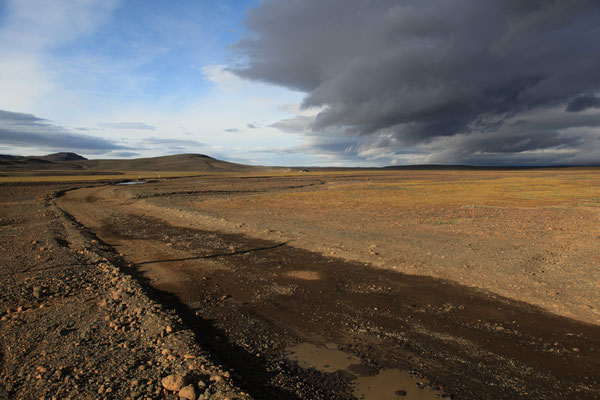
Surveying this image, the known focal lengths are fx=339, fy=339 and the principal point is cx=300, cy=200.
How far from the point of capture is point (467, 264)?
10.8 meters

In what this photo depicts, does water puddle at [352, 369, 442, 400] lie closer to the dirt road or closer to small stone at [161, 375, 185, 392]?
the dirt road

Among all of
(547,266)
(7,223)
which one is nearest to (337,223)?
(547,266)

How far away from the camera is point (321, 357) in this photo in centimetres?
548

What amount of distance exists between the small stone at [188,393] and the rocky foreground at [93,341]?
11mm

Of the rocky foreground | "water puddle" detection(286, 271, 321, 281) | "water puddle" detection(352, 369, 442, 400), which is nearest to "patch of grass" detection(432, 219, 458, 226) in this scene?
"water puddle" detection(286, 271, 321, 281)

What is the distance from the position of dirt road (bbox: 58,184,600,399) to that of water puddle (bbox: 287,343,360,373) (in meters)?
0.02

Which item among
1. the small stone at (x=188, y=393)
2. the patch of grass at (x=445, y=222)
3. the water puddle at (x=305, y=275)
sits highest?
the small stone at (x=188, y=393)

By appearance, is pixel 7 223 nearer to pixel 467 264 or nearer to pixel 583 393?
pixel 467 264

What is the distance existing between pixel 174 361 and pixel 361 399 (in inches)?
107

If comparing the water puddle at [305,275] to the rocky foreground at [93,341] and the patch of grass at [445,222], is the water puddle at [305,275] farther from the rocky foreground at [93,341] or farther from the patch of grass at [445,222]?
the patch of grass at [445,222]

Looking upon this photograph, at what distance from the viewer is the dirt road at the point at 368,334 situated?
4809 mm

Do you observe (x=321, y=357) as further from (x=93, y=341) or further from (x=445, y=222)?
(x=445, y=222)

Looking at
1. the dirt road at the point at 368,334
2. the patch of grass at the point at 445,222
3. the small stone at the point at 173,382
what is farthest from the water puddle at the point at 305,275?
the patch of grass at the point at 445,222

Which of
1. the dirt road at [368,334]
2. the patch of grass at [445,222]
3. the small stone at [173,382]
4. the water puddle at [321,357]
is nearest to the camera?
the small stone at [173,382]
